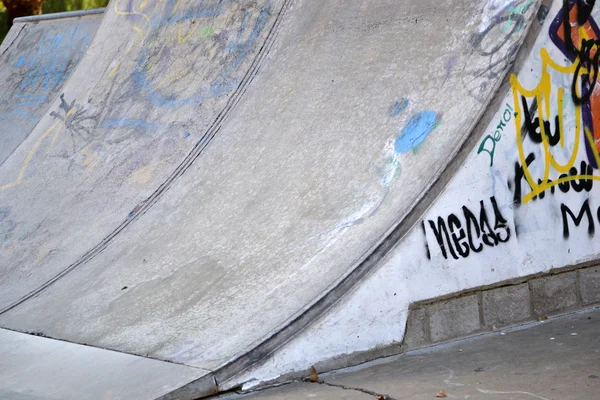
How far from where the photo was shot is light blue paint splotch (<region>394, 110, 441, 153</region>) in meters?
4.69

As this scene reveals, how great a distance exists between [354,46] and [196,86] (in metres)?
1.70

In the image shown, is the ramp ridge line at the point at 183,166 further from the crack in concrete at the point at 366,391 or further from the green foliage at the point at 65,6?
the green foliage at the point at 65,6

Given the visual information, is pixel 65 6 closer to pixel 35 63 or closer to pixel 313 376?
pixel 35 63

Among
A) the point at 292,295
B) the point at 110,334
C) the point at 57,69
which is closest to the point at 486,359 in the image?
the point at 292,295

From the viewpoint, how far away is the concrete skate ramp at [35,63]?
926 centimetres

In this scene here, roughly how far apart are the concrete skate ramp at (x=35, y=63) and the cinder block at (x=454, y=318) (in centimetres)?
565

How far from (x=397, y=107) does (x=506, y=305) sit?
1.31m

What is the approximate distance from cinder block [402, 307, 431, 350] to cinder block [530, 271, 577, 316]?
0.79 m

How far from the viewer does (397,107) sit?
4930 mm

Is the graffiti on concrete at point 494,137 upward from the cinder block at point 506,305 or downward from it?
upward

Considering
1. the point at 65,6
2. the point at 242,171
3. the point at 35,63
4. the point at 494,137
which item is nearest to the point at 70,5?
the point at 65,6

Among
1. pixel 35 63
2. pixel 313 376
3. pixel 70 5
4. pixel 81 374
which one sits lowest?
pixel 313 376

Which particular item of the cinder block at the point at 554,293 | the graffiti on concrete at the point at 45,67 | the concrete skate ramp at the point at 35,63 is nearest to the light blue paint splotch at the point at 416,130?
the cinder block at the point at 554,293

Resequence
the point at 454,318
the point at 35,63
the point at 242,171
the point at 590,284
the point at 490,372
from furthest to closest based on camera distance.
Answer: the point at 35,63, the point at 242,171, the point at 590,284, the point at 454,318, the point at 490,372
